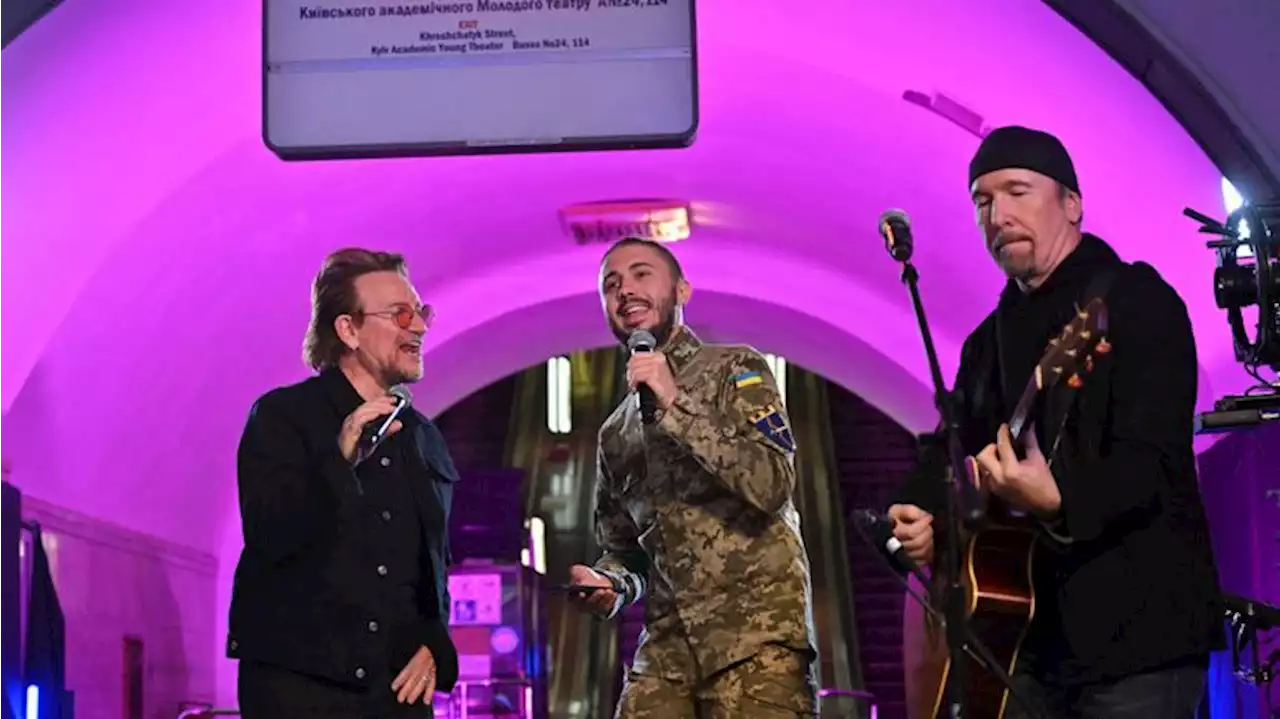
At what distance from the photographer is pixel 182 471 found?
30.2ft

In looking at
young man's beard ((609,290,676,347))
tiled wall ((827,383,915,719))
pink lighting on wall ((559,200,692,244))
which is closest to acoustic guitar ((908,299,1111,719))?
young man's beard ((609,290,676,347))

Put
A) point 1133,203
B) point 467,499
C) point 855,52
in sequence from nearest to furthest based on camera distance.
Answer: point 1133,203 → point 855,52 → point 467,499

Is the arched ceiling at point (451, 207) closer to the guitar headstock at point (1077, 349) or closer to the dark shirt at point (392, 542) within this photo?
the dark shirt at point (392, 542)

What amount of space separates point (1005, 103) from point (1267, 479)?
173 centimetres

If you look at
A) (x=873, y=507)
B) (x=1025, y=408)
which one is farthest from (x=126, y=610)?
(x=873, y=507)

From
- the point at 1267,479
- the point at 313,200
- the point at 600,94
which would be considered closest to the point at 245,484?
the point at 600,94

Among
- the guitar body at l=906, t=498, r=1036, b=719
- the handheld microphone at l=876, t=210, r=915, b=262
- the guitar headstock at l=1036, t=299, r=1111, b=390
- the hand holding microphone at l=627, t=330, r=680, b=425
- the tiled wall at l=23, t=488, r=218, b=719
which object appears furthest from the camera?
the tiled wall at l=23, t=488, r=218, b=719

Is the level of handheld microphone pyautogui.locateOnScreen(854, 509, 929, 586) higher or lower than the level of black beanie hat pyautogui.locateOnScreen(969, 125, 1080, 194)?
lower

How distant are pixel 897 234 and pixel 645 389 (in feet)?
2.91

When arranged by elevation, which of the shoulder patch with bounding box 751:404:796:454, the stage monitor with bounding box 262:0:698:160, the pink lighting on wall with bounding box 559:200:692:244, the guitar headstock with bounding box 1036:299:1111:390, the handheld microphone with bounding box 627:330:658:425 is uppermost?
the pink lighting on wall with bounding box 559:200:692:244

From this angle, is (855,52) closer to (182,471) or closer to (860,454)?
(182,471)

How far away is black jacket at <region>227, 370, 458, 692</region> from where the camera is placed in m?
4.02

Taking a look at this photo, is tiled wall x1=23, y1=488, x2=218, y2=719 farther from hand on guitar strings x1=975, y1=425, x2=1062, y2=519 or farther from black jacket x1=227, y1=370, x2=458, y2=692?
hand on guitar strings x1=975, y1=425, x2=1062, y2=519

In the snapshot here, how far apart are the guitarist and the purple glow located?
294 centimetres
